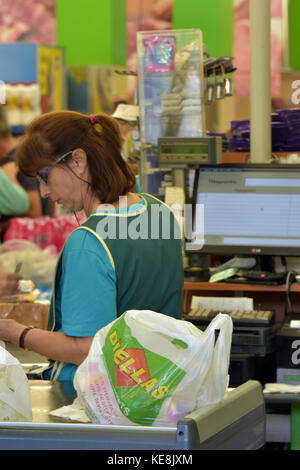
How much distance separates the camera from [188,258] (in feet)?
13.1

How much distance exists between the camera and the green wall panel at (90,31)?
848 cm

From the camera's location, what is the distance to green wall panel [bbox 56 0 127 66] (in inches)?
334

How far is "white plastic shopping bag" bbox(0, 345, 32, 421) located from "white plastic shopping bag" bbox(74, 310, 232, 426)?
106mm

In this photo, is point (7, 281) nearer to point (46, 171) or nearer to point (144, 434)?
point (46, 171)

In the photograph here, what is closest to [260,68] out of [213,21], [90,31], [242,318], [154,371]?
[242,318]

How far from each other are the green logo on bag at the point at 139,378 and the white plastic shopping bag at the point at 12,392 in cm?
16

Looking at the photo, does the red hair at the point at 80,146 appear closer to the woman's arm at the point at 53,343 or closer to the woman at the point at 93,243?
the woman at the point at 93,243

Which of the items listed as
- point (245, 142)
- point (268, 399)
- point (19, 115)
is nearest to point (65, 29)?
point (19, 115)

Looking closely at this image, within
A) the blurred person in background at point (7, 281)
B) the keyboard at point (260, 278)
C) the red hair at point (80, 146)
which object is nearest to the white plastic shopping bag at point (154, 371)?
the red hair at point (80, 146)

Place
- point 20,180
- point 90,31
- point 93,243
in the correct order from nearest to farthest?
point 93,243 < point 20,180 < point 90,31

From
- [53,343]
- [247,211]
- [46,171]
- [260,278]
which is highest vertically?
[46,171]

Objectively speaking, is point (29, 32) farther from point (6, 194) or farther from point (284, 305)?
point (284, 305)

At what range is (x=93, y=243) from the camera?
1.96 meters

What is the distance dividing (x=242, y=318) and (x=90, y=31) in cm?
587
